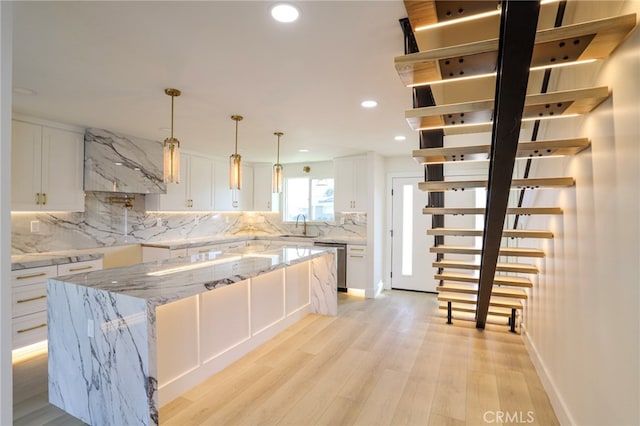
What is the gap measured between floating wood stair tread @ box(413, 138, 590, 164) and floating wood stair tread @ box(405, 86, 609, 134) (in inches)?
6.2

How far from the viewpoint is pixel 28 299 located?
3129 mm

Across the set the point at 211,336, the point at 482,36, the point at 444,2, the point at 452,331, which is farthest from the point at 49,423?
the point at 482,36

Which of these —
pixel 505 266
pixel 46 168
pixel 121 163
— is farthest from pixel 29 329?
pixel 505 266

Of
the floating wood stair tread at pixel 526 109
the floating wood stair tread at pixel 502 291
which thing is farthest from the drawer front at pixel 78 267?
the floating wood stair tread at pixel 502 291

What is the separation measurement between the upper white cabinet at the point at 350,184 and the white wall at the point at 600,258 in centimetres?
311

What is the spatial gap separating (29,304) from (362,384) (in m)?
3.25

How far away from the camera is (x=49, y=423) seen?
2.10 meters

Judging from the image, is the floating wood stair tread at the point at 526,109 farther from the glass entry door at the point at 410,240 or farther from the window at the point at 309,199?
the window at the point at 309,199

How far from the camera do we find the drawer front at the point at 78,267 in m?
3.41

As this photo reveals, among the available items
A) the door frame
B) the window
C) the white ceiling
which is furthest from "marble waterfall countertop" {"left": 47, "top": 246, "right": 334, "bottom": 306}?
the window

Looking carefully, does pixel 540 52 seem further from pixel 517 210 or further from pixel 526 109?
pixel 517 210

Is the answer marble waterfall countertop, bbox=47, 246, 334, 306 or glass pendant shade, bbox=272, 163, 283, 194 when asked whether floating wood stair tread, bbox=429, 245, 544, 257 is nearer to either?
marble waterfall countertop, bbox=47, 246, 334, 306

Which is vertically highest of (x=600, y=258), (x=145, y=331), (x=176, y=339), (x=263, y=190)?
(x=263, y=190)

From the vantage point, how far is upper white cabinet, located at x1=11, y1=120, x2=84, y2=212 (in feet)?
10.8
